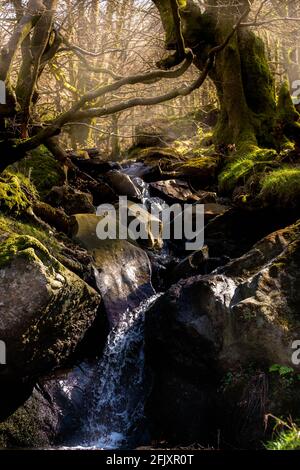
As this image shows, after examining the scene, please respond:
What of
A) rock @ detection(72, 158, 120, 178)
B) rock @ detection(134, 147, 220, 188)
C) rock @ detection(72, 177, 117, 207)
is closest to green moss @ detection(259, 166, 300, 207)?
rock @ detection(72, 177, 117, 207)

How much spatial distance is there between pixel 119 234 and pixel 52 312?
277 cm

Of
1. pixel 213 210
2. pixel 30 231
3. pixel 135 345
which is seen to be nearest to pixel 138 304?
pixel 135 345

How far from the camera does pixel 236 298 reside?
492 centimetres

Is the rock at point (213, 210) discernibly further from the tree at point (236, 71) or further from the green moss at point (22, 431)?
the green moss at point (22, 431)

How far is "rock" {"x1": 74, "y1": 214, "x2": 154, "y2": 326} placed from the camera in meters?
6.08

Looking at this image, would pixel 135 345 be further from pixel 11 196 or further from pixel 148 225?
pixel 148 225

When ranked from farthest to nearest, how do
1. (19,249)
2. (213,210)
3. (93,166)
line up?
(93,166) < (213,210) < (19,249)

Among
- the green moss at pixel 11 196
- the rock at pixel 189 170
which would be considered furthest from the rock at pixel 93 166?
the green moss at pixel 11 196

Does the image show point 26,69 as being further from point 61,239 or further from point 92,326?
point 92,326

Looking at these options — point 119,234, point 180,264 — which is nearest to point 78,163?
point 119,234

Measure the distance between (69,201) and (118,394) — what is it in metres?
3.76

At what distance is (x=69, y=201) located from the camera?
8008mm

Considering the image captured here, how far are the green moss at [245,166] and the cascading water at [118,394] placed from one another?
4.23 metres

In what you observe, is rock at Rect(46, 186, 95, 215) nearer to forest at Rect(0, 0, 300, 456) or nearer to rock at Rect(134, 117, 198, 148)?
forest at Rect(0, 0, 300, 456)
